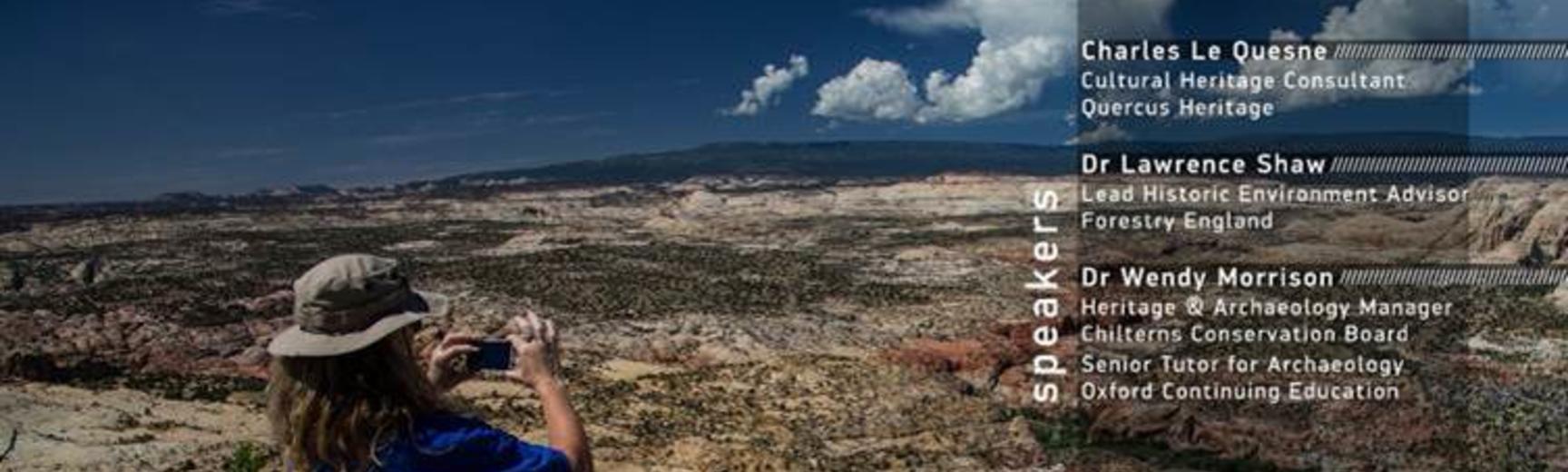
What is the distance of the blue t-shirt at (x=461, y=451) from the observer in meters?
4.62

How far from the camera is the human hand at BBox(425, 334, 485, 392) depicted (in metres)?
5.14

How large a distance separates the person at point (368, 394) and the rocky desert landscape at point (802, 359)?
380 centimetres

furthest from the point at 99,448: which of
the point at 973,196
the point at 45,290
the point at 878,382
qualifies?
the point at 973,196

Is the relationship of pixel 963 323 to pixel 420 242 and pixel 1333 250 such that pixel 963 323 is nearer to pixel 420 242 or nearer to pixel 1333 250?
pixel 1333 250

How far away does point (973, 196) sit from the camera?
133500 mm

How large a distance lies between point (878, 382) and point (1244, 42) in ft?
40.5

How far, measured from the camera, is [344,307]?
4570 mm

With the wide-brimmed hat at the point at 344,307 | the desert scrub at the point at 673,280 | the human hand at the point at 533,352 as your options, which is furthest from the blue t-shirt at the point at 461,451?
the desert scrub at the point at 673,280

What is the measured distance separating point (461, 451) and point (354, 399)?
0.37 meters

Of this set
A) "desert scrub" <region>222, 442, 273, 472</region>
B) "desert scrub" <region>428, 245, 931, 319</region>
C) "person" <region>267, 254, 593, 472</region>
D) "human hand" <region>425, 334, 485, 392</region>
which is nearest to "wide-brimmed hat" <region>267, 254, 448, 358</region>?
"person" <region>267, 254, 593, 472</region>

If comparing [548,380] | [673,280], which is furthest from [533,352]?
[673,280]

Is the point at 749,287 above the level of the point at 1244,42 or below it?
below

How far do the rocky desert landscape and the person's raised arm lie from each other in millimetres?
3654

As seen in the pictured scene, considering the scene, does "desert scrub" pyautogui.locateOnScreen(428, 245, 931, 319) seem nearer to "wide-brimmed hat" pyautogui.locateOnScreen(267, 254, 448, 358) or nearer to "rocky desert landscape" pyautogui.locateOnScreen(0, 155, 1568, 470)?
"rocky desert landscape" pyautogui.locateOnScreen(0, 155, 1568, 470)
